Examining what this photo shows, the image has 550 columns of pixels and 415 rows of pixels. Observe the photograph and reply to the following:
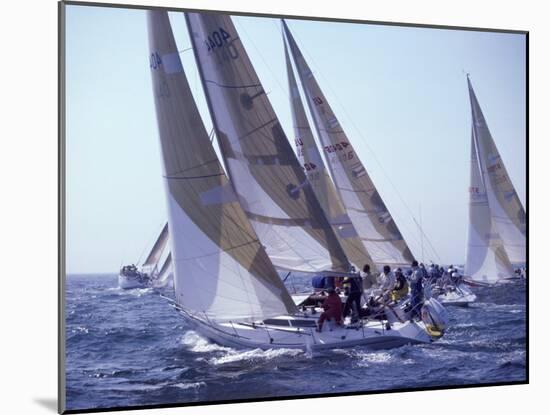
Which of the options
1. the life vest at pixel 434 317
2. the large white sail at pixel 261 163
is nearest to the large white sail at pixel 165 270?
the large white sail at pixel 261 163

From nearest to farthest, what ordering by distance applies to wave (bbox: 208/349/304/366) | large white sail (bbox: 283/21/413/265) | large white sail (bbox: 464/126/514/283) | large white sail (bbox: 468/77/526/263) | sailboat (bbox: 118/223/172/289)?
sailboat (bbox: 118/223/172/289) → wave (bbox: 208/349/304/366) → large white sail (bbox: 283/21/413/265) → large white sail (bbox: 468/77/526/263) → large white sail (bbox: 464/126/514/283)

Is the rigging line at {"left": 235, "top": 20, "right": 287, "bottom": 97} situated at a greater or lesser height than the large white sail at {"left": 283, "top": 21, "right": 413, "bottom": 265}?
greater

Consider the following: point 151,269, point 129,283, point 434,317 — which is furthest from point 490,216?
point 129,283

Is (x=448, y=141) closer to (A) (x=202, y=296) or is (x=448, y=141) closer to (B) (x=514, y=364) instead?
(B) (x=514, y=364)

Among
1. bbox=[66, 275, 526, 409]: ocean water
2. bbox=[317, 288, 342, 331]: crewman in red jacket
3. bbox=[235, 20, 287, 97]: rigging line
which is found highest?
bbox=[235, 20, 287, 97]: rigging line

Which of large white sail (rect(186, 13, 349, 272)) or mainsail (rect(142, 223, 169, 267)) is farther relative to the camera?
large white sail (rect(186, 13, 349, 272))

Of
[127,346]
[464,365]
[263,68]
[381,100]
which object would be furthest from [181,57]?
[464,365]

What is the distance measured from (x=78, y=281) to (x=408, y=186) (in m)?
2.77

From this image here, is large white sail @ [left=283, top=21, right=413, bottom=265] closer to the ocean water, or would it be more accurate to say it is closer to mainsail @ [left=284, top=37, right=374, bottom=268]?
mainsail @ [left=284, top=37, right=374, bottom=268]

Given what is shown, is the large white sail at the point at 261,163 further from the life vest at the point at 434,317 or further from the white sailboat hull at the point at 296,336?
the life vest at the point at 434,317

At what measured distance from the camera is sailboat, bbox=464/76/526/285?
834 cm

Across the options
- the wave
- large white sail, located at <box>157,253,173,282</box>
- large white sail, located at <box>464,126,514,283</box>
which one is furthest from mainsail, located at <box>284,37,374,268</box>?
large white sail, located at <box>157,253,173,282</box>

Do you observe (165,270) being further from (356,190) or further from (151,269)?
(356,190)

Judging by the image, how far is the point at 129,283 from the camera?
7.21 m
